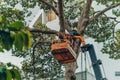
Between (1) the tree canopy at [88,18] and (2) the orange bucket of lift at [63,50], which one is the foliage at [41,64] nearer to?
(1) the tree canopy at [88,18]

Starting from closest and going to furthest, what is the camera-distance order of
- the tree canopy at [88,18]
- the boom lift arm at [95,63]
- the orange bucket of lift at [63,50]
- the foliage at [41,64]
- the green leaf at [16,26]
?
the green leaf at [16,26] → the orange bucket of lift at [63,50] → the boom lift arm at [95,63] → the tree canopy at [88,18] → the foliage at [41,64]

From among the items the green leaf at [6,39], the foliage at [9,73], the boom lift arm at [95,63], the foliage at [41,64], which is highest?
the foliage at [41,64]

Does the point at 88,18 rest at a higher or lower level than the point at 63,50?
higher

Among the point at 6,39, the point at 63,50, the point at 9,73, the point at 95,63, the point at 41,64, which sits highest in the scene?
the point at 41,64

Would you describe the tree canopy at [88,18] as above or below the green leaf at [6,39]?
above

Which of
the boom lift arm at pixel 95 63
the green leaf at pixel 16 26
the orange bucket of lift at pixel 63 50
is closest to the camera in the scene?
the green leaf at pixel 16 26

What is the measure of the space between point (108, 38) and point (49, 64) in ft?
9.25

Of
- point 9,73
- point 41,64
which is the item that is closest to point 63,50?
point 41,64

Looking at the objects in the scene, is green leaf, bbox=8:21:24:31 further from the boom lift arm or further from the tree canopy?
the boom lift arm

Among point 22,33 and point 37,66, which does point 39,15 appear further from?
point 22,33

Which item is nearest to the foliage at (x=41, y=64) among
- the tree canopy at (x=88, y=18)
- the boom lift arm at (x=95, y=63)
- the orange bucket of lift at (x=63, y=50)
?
the tree canopy at (x=88, y=18)

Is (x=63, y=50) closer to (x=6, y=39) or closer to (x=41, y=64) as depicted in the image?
(x=41, y=64)

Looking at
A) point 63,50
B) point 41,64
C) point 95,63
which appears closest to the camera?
point 63,50

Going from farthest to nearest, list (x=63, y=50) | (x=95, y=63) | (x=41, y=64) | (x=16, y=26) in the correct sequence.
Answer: (x=41, y=64) < (x=95, y=63) < (x=63, y=50) < (x=16, y=26)
